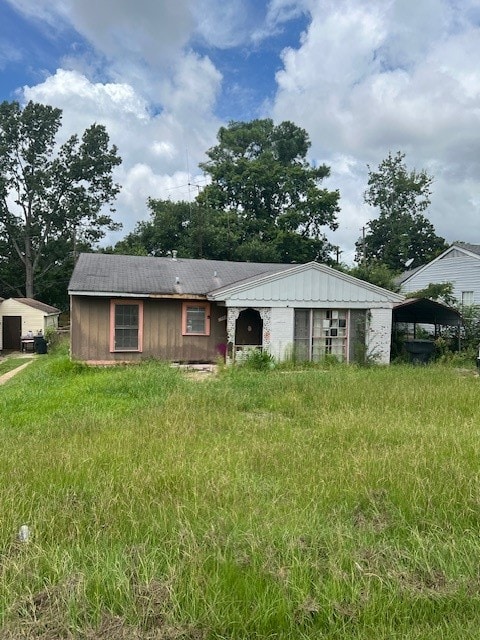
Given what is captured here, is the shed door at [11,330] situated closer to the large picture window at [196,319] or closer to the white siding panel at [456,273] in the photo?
the large picture window at [196,319]

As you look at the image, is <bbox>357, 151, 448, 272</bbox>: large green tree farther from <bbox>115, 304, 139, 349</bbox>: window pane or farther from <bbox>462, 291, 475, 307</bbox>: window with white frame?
<bbox>115, 304, 139, 349</bbox>: window pane

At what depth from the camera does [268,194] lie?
40.2 meters

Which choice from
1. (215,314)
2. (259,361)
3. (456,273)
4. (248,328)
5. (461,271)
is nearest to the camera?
(259,361)

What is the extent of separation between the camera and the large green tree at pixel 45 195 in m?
34.4

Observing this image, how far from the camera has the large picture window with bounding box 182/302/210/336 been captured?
14578mm

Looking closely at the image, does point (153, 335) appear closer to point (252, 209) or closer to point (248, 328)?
point (248, 328)

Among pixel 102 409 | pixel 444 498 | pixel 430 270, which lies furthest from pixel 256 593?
pixel 430 270

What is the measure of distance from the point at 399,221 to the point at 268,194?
15689 millimetres

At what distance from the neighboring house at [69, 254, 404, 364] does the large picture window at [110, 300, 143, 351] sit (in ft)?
0.10

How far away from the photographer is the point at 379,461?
4645 millimetres

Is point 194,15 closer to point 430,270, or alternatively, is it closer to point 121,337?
point 121,337

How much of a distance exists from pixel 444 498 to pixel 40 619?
3.26 meters

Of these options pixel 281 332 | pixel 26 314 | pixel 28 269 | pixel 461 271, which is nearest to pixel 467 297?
pixel 461 271

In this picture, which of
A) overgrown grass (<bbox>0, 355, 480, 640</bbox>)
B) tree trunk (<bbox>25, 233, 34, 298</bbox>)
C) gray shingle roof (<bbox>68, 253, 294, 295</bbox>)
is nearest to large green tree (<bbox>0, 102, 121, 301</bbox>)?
tree trunk (<bbox>25, 233, 34, 298</bbox>)
